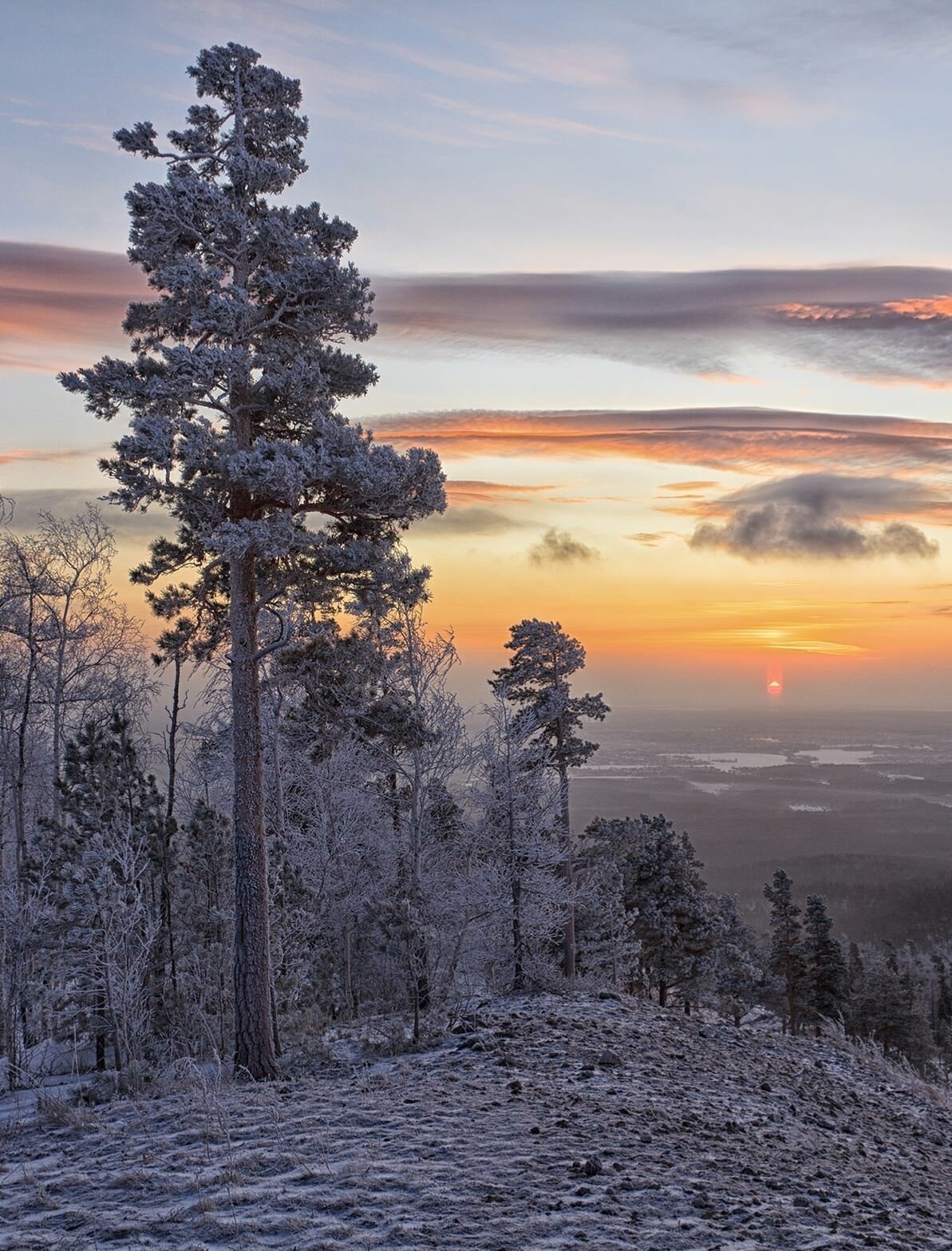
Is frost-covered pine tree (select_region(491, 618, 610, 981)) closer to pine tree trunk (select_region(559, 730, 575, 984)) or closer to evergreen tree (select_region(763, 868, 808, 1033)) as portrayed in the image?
pine tree trunk (select_region(559, 730, 575, 984))

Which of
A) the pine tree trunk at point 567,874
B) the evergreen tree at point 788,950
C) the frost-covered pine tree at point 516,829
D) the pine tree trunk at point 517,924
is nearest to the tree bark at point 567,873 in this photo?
A: the pine tree trunk at point 567,874

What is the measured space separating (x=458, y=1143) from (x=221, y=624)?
8114 millimetres

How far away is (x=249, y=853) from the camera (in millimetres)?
11195

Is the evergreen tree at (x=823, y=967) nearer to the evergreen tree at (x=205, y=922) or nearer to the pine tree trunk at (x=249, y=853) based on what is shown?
the evergreen tree at (x=205, y=922)

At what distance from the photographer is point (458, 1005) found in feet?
51.6

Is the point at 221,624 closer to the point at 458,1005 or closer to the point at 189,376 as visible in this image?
the point at 189,376

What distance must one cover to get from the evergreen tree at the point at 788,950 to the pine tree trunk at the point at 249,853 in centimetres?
3577

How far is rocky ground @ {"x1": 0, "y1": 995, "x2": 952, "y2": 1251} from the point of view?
5.58 metres

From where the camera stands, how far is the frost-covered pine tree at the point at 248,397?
10.6 meters

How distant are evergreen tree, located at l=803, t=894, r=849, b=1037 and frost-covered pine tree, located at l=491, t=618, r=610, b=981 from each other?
22.4 metres

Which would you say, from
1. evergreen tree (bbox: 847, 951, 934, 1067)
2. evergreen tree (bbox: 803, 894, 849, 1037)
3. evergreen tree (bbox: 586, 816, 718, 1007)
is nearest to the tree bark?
evergreen tree (bbox: 586, 816, 718, 1007)

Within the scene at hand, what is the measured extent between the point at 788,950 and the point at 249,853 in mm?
38151

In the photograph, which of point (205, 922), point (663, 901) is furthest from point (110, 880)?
point (663, 901)

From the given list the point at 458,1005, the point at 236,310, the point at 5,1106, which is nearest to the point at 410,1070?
the point at 5,1106
